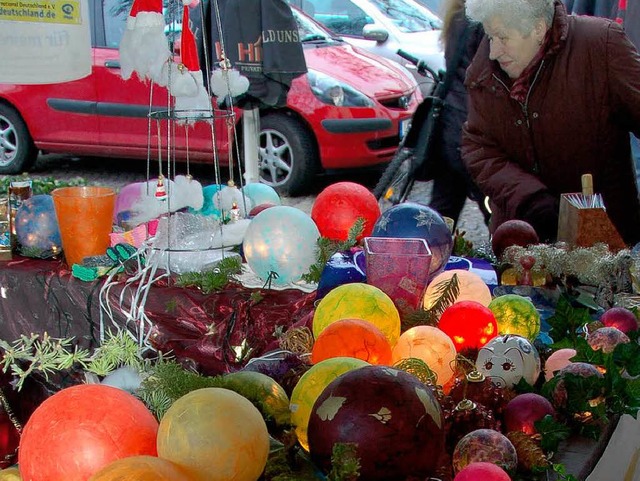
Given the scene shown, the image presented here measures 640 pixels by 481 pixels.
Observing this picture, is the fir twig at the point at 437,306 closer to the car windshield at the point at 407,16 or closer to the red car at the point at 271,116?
the red car at the point at 271,116

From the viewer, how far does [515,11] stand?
293cm

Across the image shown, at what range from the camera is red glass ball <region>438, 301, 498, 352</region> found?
6.30ft

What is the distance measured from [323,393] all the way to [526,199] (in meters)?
2.05

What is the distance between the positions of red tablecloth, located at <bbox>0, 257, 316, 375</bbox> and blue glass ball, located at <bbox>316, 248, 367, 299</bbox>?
21cm

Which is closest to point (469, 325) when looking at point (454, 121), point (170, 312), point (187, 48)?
point (170, 312)

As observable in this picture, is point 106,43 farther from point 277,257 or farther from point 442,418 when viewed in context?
point 442,418

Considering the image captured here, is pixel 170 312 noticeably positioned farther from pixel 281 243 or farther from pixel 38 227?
pixel 38 227

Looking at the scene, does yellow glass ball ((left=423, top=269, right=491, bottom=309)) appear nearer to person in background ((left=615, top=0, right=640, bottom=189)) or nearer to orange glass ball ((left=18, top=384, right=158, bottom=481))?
orange glass ball ((left=18, top=384, right=158, bottom=481))

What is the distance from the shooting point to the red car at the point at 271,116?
21.0ft

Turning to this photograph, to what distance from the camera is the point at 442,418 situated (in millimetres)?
1378

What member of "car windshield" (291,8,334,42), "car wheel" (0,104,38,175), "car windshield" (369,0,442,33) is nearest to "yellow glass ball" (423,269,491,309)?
"car windshield" (291,8,334,42)

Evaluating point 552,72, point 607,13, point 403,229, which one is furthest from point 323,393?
point 607,13

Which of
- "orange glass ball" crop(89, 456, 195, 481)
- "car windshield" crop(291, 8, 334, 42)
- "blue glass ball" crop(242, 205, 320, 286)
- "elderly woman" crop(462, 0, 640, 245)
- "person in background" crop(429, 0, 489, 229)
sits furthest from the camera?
"car windshield" crop(291, 8, 334, 42)

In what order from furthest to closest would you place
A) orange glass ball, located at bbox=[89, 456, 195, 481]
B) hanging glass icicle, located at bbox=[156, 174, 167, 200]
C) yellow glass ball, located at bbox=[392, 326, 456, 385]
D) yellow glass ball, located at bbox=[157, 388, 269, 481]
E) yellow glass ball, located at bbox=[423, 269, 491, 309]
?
hanging glass icicle, located at bbox=[156, 174, 167, 200]
yellow glass ball, located at bbox=[423, 269, 491, 309]
yellow glass ball, located at bbox=[392, 326, 456, 385]
yellow glass ball, located at bbox=[157, 388, 269, 481]
orange glass ball, located at bbox=[89, 456, 195, 481]
